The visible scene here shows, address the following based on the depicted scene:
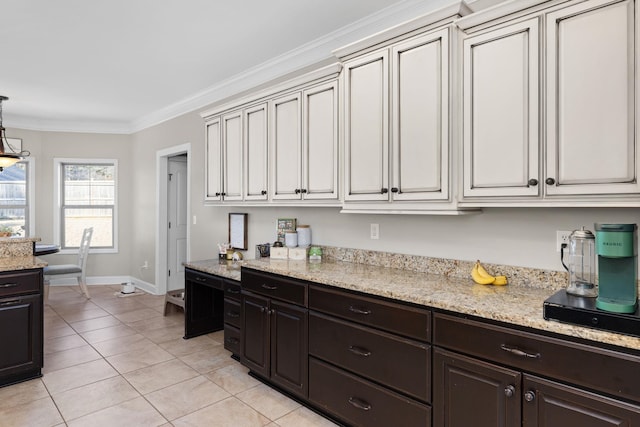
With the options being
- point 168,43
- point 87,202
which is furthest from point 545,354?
point 87,202

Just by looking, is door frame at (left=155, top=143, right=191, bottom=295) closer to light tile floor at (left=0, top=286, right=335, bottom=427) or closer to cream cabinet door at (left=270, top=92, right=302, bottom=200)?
light tile floor at (left=0, top=286, right=335, bottom=427)

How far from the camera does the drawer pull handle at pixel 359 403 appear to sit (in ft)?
7.06

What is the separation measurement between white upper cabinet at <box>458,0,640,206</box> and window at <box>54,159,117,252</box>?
6336 mm

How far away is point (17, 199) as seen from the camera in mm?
6094

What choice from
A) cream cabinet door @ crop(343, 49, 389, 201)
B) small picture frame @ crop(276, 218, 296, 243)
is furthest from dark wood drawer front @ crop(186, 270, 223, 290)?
cream cabinet door @ crop(343, 49, 389, 201)

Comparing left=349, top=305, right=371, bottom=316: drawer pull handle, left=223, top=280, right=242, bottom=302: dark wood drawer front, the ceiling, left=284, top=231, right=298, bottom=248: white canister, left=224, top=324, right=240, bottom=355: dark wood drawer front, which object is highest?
the ceiling

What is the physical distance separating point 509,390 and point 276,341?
1.58m

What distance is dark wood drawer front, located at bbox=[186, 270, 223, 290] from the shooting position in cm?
A: 344

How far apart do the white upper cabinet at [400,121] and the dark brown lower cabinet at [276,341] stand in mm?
937

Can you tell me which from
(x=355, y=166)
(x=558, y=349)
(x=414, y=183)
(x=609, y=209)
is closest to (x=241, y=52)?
(x=355, y=166)

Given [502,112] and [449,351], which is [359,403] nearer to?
[449,351]

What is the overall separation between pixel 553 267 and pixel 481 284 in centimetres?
38

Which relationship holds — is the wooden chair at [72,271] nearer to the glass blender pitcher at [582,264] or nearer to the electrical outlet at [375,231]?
the electrical outlet at [375,231]

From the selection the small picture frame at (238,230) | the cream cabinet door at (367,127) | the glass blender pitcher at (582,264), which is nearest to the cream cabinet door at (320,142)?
the cream cabinet door at (367,127)
